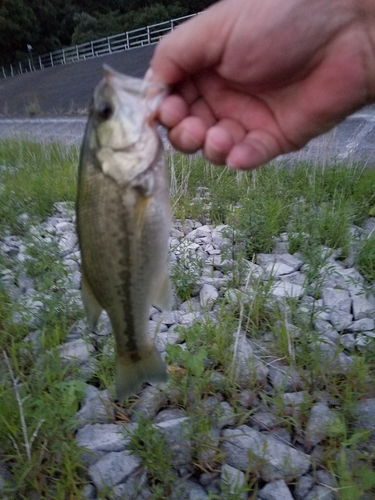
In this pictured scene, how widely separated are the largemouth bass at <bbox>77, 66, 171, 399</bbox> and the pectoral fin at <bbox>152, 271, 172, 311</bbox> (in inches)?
2.9

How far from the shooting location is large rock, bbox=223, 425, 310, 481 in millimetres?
2262

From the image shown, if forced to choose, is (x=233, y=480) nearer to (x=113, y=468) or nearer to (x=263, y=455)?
(x=263, y=455)

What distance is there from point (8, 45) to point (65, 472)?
48.2 m

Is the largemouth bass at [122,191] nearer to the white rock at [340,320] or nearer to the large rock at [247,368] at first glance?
the large rock at [247,368]

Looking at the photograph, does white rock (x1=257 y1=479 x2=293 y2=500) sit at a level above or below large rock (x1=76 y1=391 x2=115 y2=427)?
below

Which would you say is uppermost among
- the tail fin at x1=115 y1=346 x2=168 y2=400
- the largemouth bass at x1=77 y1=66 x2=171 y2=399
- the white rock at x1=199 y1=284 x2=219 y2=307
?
the largemouth bass at x1=77 y1=66 x2=171 y2=399

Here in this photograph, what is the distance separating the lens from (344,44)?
2.21m

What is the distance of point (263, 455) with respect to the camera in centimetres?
228

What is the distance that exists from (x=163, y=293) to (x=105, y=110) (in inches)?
30.0

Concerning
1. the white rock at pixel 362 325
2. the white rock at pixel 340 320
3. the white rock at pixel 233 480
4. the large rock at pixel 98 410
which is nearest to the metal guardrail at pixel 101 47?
the white rock at pixel 340 320

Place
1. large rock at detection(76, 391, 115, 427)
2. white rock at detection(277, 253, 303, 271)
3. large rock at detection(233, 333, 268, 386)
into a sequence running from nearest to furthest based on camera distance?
large rock at detection(76, 391, 115, 427)
large rock at detection(233, 333, 268, 386)
white rock at detection(277, 253, 303, 271)

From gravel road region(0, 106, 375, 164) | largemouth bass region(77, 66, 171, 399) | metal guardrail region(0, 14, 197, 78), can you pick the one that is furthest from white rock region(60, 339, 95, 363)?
metal guardrail region(0, 14, 197, 78)

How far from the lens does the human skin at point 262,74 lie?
2.06 metres

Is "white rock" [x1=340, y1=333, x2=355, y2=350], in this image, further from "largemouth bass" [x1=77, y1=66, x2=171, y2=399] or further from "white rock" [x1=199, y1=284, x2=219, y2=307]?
"largemouth bass" [x1=77, y1=66, x2=171, y2=399]
